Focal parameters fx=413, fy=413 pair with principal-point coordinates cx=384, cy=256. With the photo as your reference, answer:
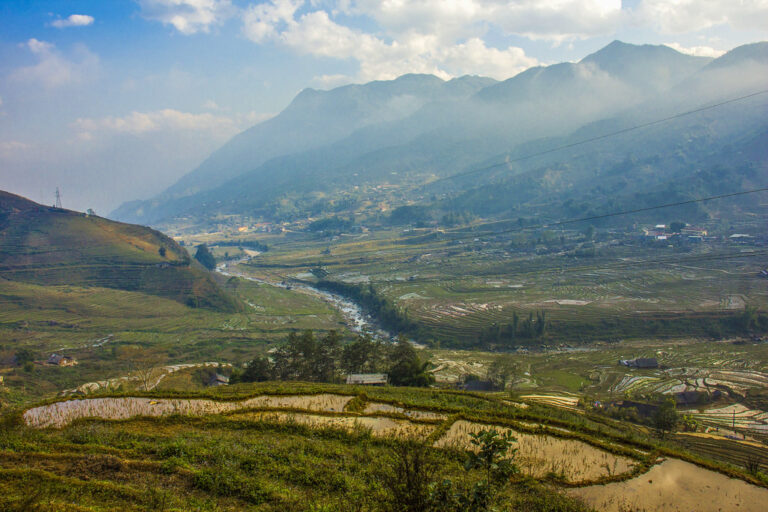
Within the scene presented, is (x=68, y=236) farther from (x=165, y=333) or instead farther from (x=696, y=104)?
(x=696, y=104)

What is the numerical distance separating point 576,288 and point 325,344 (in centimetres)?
4361

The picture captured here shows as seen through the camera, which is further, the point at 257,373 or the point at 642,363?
the point at 642,363

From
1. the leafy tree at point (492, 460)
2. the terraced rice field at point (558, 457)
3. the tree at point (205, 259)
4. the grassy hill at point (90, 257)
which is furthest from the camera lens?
the tree at point (205, 259)

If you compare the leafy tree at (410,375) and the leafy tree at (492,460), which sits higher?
the leafy tree at (492,460)

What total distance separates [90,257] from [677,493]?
77981mm

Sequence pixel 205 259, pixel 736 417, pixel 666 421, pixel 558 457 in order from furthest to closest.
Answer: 1. pixel 205 259
2. pixel 736 417
3. pixel 666 421
4. pixel 558 457

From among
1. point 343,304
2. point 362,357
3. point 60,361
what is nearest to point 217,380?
point 362,357

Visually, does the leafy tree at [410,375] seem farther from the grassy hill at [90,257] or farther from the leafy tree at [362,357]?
the grassy hill at [90,257]

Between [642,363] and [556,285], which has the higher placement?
[556,285]

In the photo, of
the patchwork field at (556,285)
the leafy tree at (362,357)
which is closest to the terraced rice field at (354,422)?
the leafy tree at (362,357)

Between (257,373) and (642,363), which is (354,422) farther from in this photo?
(642,363)

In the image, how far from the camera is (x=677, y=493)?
37.1 ft

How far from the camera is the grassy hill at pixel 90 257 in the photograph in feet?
199

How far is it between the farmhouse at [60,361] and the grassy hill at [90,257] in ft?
74.5
